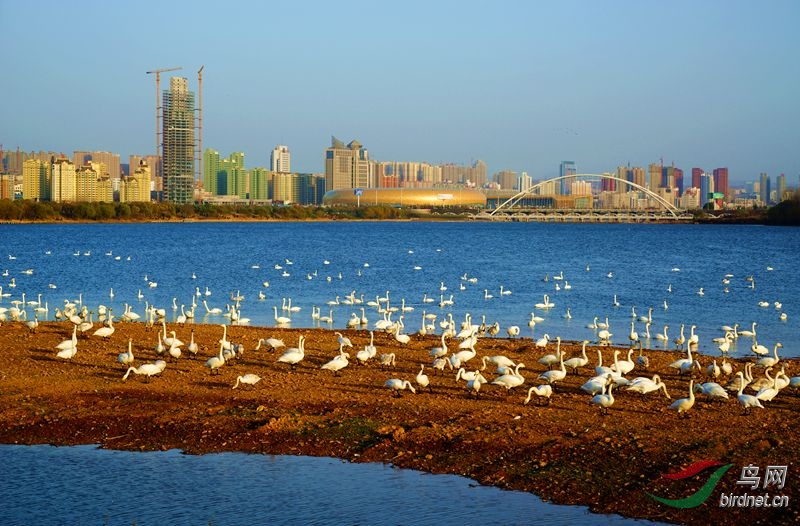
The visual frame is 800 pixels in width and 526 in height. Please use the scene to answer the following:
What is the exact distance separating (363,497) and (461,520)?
143 cm

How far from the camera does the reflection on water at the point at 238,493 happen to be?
12.1 m

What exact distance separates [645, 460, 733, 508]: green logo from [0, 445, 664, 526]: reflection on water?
77 cm

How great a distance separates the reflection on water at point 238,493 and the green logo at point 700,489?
0.77 metres

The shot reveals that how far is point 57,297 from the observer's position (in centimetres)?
3866

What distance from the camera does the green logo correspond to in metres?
12.1

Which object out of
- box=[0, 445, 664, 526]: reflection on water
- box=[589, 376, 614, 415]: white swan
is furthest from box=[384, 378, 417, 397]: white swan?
box=[0, 445, 664, 526]: reflection on water

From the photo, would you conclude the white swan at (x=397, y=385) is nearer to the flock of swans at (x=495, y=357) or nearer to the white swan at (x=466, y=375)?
the flock of swans at (x=495, y=357)

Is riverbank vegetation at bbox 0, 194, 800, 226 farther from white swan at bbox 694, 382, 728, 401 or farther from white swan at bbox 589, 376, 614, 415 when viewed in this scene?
white swan at bbox 694, 382, 728, 401

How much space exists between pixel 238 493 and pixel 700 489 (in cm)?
590

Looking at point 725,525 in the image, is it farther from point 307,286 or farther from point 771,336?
point 307,286

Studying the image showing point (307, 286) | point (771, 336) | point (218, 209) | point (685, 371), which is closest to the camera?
point (685, 371)

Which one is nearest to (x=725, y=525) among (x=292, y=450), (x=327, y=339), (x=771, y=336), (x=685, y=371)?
(x=292, y=450)

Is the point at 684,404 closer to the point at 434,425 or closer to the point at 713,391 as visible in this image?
the point at 713,391

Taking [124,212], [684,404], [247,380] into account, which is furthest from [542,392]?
[124,212]
